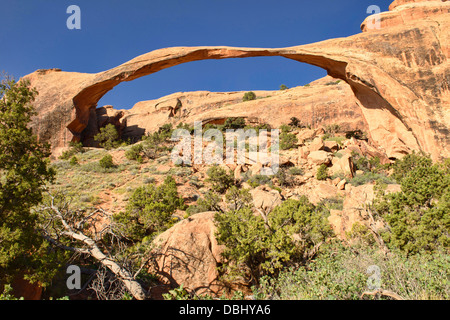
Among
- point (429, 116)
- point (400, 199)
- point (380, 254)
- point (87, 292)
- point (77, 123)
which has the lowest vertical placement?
point (87, 292)

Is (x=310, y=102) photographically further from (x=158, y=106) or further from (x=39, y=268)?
(x=39, y=268)

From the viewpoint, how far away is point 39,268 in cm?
491

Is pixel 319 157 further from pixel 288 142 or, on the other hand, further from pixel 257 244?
pixel 257 244

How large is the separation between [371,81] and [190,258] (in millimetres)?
12625

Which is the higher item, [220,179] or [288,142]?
[288,142]

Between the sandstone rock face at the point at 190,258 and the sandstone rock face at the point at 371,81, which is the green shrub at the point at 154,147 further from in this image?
the sandstone rock face at the point at 190,258

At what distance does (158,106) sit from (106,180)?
26.0 m

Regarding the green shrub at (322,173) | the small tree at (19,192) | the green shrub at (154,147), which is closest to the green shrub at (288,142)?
the green shrub at (322,173)

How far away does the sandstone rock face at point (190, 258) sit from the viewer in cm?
673

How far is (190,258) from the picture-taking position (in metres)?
6.93

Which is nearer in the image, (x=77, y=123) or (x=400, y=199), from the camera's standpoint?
(x=400, y=199)

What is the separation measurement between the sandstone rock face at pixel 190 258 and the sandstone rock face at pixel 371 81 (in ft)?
35.3

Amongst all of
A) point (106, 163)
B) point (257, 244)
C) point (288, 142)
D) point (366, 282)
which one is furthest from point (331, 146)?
point (366, 282)
